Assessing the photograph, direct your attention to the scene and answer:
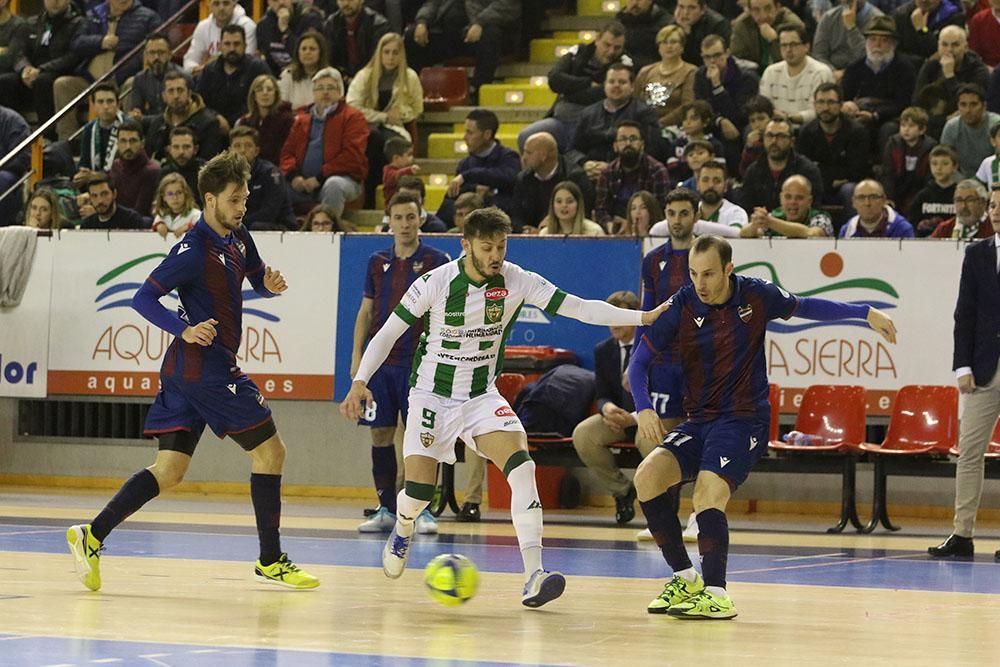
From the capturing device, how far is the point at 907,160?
15.3 meters

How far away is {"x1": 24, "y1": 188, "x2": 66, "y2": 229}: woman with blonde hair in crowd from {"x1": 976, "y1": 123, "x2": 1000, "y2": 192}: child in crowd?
8607 millimetres

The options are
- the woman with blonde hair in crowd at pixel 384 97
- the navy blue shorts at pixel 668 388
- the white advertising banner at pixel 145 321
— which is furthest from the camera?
the woman with blonde hair in crowd at pixel 384 97

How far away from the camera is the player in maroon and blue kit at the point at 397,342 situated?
1261cm

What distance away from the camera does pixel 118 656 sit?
6.35m

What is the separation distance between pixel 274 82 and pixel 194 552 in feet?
27.0

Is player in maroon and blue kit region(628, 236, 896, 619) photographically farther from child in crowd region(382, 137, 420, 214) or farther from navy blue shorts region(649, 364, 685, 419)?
child in crowd region(382, 137, 420, 214)

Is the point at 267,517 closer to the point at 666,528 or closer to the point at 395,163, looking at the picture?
the point at 666,528

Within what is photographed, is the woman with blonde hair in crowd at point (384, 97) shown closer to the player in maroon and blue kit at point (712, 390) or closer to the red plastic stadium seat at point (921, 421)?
the red plastic stadium seat at point (921, 421)

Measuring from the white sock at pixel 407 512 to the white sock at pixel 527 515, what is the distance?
0.59 metres

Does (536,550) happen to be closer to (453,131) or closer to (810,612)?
(810,612)

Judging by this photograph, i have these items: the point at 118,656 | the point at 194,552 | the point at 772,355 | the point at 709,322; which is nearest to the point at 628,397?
the point at 772,355

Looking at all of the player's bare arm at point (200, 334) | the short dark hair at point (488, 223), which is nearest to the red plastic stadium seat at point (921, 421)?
the short dark hair at point (488, 223)

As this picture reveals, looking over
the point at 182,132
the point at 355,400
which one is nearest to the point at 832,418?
the point at 355,400

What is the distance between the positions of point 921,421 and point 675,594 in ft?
20.2
